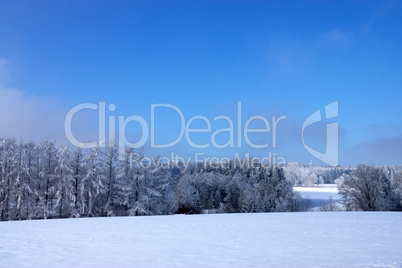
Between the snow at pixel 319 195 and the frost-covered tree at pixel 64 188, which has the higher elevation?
the frost-covered tree at pixel 64 188

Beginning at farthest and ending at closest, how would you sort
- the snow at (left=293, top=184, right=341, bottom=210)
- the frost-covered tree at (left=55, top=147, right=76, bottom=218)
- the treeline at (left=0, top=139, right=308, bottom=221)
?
1. the snow at (left=293, top=184, right=341, bottom=210)
2. the frost-covered tree at (left=55, top=147, right=76, bottom=218)
3. the treeline at (left=0, top=139, right=308, bottom=221)

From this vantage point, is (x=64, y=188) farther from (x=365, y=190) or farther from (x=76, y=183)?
(x=365, y=190)

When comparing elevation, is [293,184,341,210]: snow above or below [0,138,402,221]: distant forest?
below

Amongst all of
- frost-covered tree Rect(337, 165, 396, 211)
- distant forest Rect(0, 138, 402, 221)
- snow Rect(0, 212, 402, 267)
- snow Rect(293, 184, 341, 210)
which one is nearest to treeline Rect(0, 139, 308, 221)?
distant forest Rect(0, 138, 402, 221)

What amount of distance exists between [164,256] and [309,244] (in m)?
5.64

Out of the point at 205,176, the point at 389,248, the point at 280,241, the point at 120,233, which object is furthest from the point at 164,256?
the point at 205,176

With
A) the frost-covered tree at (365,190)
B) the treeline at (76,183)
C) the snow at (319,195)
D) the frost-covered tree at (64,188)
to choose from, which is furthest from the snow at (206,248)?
the snow at (319,195)

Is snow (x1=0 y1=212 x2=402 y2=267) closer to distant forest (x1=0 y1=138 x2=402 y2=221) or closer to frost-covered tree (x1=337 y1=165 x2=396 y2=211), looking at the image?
distant forest (x1=0 y1=138 x2=402 y2=221)

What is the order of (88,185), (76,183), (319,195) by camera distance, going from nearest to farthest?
(76,183) → (88,185) → (319,195)

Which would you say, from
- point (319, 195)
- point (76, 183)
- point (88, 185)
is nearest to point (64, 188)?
point (76, 183)

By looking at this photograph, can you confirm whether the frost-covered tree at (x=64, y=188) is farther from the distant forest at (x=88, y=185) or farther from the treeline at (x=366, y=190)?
the treeline at (x=366, y=190)

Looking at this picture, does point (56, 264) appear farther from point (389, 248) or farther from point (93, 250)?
point (389, 248)

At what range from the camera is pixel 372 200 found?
3969 cm

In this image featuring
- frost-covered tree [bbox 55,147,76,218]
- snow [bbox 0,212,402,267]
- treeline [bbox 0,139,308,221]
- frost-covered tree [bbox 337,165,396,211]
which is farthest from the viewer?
frost-covered tree [bbox 337,165,396,211]
